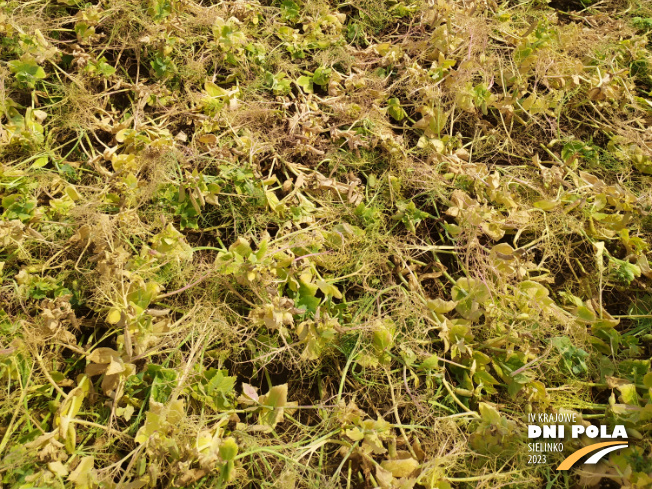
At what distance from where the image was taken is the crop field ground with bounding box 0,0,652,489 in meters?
1.48

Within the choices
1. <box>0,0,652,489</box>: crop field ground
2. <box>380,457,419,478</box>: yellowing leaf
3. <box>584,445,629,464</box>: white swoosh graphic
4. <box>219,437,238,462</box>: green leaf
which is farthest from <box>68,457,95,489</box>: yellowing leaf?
<box>584,445,629,464</box>: white swoosh graphic

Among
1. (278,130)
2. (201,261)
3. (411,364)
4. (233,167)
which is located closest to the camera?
(411,364)

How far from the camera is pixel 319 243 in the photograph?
1776 millimetres

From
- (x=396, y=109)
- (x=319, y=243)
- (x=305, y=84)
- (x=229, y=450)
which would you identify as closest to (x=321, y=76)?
(x=305, y=84)

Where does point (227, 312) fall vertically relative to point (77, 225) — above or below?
below

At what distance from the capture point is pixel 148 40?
210cm

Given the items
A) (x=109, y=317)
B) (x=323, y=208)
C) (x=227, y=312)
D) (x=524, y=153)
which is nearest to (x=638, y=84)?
(x=524, y=153)

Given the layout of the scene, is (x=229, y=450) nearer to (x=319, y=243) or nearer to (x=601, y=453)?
(x=319, y=243)

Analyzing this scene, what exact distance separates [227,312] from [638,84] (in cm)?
239

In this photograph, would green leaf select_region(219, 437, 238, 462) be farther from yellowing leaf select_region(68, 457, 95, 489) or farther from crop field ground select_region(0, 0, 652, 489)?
yellowing leaf select_region(68, 457, 95, 489)

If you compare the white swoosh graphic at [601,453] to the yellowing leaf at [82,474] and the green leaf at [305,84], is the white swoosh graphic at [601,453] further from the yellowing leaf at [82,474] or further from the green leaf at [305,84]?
the green leaf at [305,84]

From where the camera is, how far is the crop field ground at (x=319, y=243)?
4.84 feet

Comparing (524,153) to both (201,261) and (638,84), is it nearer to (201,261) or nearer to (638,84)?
(638,84)

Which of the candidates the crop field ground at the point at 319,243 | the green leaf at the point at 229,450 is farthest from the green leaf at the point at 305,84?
the green leaf at the point at 229,450
